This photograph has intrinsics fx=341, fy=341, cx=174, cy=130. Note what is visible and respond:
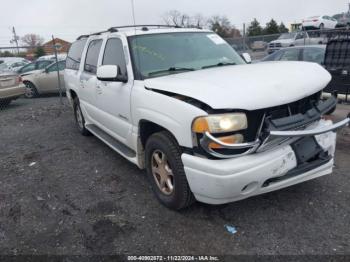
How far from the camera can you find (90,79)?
523cm

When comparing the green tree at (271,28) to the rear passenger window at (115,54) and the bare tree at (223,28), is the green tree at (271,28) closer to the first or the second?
the bare tree at (223,28)

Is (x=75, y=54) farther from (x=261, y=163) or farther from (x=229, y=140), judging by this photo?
(x=261, y=163)

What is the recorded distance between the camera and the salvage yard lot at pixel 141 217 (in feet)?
9.76

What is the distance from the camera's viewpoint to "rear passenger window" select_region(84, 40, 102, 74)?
16.8ft

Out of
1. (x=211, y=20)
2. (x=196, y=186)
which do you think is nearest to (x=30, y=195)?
(x=196, y=186)

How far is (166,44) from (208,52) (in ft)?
1.82

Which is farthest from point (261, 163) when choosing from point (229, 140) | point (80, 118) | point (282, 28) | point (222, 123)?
point (282, 28)

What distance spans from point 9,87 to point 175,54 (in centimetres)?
820

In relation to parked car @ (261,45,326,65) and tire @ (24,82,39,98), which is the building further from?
→ parked car @ (261,45,326,65)

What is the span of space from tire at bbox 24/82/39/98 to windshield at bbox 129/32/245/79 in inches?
402

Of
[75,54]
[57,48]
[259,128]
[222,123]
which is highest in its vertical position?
[75,54]

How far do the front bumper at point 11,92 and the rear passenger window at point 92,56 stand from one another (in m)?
5.96

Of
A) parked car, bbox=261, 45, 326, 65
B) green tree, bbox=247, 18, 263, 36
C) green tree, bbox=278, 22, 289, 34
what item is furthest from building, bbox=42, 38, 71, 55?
green tree, bbox=278, 22, 289, 34

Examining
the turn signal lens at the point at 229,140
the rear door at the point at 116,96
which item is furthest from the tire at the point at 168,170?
the rear door at the point at 116,96
